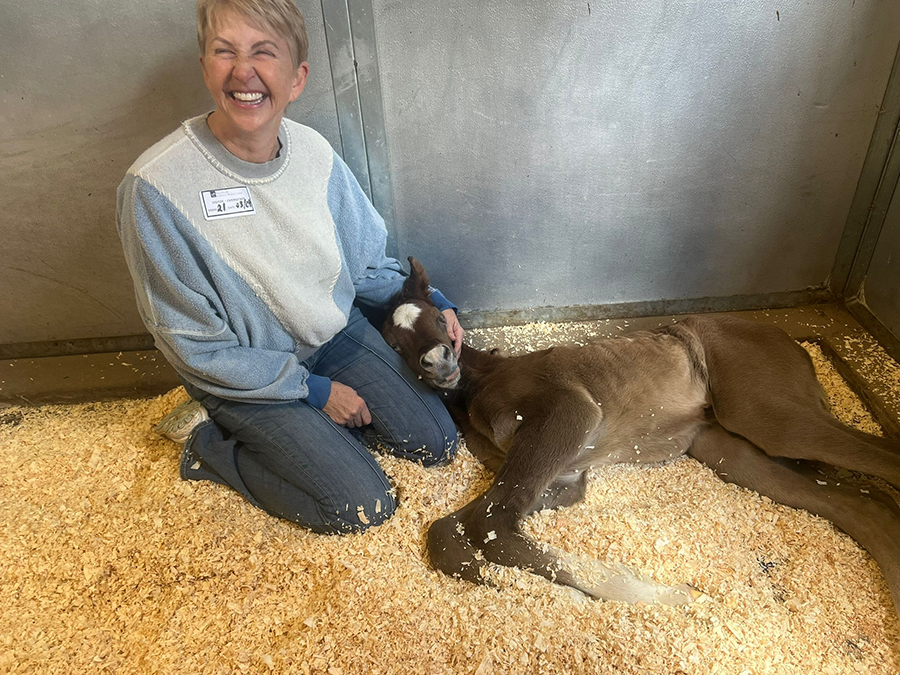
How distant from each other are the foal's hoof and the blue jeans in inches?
46.0

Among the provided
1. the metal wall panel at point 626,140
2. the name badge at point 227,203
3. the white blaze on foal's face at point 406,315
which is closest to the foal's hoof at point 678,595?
the white blaze on foal's face at point 406,315

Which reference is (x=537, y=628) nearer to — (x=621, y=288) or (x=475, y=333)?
(x=475, y=333)

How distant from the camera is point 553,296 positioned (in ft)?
12.9

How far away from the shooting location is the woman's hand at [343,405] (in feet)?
9.18

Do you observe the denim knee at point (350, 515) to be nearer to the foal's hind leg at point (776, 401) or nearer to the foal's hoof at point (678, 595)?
the foal's hoof at point (678, 595)

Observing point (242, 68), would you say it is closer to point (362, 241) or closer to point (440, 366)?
point (362, 241)

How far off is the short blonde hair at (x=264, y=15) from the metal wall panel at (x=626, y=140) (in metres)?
0.79

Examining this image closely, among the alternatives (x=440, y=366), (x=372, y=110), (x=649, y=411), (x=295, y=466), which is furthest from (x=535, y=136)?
(x=295, y=466)

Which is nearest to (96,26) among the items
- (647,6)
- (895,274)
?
(647,6)

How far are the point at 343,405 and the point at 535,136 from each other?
5.96 feet

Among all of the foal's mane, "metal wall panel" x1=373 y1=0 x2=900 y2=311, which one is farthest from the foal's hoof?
"metal wall panel" x1=373 y1=0 x2=900 y2=311

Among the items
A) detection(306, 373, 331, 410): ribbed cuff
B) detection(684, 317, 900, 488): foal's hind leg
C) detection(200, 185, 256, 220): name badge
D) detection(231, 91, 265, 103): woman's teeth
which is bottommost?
detection(684, 317, 900, 488): foal's hind leg

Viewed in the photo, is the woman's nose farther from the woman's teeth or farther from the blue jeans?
the blue jeans

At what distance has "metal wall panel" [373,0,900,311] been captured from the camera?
304 centimetres
